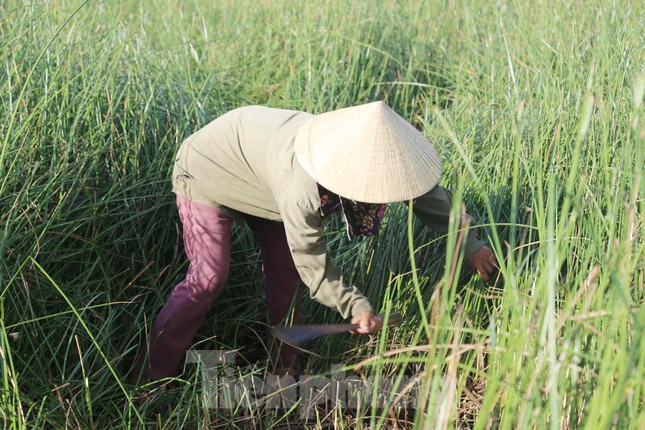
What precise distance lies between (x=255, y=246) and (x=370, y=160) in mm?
1051

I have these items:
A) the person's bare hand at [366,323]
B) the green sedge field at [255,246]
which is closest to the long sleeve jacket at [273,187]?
the person's bare hand at [366,323]

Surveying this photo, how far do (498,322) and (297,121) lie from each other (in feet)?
2.58

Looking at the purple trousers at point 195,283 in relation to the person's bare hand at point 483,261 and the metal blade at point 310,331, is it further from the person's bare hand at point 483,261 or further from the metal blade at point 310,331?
the person's bare hand at point 483,261

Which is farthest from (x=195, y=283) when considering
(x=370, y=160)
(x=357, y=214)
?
(x=370, y=160)

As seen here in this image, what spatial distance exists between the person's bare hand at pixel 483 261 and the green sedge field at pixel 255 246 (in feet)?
0.18

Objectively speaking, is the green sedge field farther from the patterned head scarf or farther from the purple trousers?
the patterned head scarf

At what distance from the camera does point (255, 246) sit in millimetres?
2945

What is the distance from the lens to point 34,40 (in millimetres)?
3027

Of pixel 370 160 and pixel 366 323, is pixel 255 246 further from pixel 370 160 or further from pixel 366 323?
pixel 370 160

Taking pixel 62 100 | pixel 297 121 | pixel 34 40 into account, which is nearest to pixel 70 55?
pixel 34 40

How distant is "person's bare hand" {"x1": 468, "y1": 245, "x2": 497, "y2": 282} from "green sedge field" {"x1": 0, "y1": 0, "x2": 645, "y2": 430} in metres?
0.05

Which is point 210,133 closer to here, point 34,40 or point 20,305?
point 20,305

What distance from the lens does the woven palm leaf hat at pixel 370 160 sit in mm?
1985

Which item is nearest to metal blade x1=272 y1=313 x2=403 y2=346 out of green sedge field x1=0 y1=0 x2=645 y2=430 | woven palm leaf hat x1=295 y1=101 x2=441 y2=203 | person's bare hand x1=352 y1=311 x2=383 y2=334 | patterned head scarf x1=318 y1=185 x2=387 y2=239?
person's bare hand x1=352 y1=311 x2=383 y2=334
